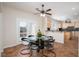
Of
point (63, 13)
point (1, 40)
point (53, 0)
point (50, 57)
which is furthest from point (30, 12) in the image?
point (50, 57)

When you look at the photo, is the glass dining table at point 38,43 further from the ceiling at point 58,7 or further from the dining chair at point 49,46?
the ceiling at point 58,7

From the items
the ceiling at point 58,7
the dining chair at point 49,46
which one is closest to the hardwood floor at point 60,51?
the dining chair at point 49,46

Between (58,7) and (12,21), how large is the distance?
2.83 ft

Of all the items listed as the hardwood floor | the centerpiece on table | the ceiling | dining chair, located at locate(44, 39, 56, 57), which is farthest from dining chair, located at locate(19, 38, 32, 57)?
the ceiling

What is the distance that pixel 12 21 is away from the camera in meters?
2.08

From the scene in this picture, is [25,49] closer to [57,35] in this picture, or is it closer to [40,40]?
[40,40]

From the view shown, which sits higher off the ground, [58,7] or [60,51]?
[58,7]

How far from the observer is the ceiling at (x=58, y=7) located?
204 centimetres

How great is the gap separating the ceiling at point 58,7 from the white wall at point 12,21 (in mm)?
91

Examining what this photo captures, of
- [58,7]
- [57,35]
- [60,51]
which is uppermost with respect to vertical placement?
[58,7]

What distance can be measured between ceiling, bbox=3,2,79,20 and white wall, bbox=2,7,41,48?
91 mm

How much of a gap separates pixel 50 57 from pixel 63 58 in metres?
0.23

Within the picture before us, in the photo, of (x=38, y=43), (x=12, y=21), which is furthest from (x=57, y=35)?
(x=12, y=21)

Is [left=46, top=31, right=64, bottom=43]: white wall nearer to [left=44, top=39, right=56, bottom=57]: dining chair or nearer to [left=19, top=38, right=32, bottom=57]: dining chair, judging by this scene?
[left=44, top=39, right=56, bottom=57]: dining chair
